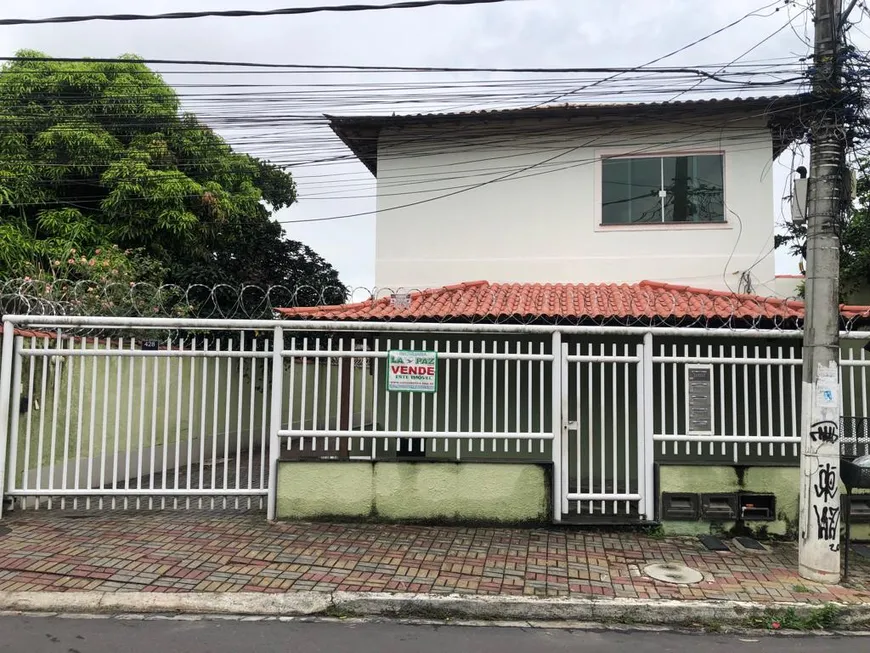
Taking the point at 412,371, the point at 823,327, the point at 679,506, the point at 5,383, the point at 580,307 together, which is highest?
the point at 580,307

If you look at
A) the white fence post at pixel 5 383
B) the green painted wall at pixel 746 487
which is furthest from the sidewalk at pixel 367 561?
the white fence post at pixel 5 383

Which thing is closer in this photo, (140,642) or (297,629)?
(140,642)

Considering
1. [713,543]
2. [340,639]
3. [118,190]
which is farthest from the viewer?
[118,190]

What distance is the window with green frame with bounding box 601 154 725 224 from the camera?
10.2 m

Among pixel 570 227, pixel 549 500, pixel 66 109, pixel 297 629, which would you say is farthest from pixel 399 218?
pixel 66 109

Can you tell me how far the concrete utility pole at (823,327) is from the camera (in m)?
4.90

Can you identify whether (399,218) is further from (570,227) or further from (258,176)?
(258,176)

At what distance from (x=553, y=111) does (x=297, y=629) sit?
8593mm

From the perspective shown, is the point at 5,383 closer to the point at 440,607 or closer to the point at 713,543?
the point at 440,607

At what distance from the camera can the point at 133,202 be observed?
13688 mm

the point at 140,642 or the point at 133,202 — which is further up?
the point at 133,202

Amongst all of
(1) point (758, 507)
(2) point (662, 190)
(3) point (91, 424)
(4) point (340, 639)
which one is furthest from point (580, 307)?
(3) point (91, 424)

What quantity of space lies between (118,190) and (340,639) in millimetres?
12392

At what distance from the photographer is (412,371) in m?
6.21
